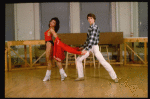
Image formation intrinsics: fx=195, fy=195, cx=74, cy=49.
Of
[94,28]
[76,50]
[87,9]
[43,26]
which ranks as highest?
[87,9]

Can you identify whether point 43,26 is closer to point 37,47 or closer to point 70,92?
point 37,47

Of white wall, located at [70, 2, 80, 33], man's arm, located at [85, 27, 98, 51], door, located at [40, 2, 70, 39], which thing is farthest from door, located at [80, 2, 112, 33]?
man's arm, located at [85, 27, 98, 51]

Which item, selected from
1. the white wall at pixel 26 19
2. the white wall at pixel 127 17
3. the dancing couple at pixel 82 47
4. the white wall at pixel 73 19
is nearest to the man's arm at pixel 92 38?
the dancing couple at pixel 82 47

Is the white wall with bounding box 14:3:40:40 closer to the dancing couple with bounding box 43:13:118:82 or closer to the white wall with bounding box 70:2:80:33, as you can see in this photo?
the white wall with bounding box 70:2:80:33

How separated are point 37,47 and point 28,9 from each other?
1669 millimetres

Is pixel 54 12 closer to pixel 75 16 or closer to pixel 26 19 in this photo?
pixel 75 16

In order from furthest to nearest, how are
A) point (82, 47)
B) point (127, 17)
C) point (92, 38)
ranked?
point (127, 17)
point (82, 47)
point (92, 38)

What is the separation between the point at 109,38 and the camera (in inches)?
286

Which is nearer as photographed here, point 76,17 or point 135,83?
point 135,83

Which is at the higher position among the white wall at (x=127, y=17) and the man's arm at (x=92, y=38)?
the white wall at (x=127, y=17)

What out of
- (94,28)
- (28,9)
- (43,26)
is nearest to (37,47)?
(43,26)

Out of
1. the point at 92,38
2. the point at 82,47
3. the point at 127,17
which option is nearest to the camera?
the point at 92,38

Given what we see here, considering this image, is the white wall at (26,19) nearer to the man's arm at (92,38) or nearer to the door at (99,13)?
the door at (99,13)

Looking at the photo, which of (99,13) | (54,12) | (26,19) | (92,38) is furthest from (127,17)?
(92,38)
